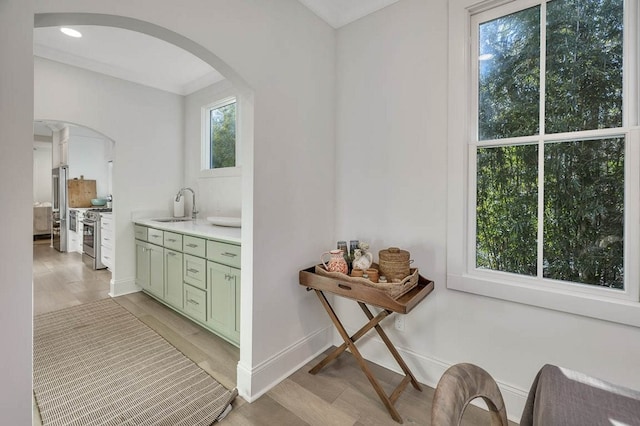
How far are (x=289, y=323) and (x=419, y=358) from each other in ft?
2.96

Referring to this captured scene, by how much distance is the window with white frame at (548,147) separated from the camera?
4.57 feet

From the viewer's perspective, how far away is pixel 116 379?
1953mm

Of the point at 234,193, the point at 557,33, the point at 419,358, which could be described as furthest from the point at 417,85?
the point at 234,193

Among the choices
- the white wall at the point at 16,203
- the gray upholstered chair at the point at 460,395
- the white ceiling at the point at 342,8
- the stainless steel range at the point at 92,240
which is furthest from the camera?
the stainless steel range at the point at 92,240

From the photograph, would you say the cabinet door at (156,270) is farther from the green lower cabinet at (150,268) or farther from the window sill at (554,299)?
the window sill at (554,299)

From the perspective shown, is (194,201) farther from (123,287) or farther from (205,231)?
(205,231)

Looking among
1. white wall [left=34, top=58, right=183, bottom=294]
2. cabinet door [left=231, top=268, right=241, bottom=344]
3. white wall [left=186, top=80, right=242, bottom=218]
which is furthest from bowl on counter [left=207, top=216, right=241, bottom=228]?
white wall [left=34, top=58, right=183, bottom=294]

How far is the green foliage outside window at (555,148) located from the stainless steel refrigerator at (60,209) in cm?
710

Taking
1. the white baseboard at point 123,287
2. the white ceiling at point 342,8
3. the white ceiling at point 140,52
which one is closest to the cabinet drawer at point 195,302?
the white baseboard at point 123,287

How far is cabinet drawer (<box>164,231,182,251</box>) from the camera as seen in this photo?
2.77 m

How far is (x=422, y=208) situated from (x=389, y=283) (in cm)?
60

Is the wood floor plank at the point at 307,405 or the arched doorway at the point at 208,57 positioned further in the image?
the wood floor plank at the point at 307,405

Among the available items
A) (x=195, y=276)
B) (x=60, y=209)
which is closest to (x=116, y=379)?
(x=195, y=276)

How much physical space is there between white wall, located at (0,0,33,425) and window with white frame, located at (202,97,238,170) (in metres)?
2.50
